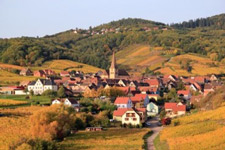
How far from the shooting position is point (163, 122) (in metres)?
51.3

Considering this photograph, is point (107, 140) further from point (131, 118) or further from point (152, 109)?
point (152, 109)

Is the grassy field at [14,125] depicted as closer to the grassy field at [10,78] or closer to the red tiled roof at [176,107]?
the red tiled roof at [176,107]

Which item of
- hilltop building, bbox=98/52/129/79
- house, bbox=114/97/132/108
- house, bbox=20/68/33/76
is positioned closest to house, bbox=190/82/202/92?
hilltop building, bbox=98/52/129/79

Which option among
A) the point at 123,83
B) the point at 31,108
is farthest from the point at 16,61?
the point at 31,108

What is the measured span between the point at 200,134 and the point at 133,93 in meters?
41.5

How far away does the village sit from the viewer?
5709 cm

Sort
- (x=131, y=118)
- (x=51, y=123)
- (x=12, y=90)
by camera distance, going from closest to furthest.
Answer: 1. (x=51, y=123)
2. (x=131, y=118)
3. (x=12, y=90)

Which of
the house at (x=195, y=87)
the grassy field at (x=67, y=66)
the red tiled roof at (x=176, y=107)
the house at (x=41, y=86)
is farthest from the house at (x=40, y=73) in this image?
the red tiled roof at (x=176, y=107)

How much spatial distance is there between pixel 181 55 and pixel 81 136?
105m

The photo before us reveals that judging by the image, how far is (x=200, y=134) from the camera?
37.4m

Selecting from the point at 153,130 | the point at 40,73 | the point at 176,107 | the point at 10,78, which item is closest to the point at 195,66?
the point at 40,73

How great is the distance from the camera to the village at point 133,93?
187 ft

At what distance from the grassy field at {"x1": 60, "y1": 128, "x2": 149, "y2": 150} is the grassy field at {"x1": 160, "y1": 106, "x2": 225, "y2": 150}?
289 centimetres

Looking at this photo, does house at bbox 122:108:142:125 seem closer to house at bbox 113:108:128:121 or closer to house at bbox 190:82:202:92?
house at bbox 113:108:128:121
